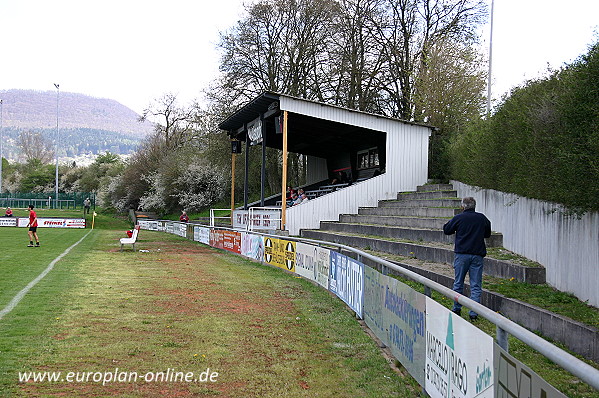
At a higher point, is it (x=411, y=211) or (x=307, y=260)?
(x=411, y=211)

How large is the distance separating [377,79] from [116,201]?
46.4m

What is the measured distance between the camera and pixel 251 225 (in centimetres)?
2584

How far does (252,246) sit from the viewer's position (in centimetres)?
2059

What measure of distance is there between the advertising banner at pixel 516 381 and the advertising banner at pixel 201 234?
85.5 feet

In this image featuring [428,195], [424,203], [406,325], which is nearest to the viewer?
[406,325]

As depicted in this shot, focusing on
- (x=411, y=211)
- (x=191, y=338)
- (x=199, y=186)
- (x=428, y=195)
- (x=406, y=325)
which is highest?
(x=199, y=186)

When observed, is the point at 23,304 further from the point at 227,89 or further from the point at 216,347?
the point at 227,89

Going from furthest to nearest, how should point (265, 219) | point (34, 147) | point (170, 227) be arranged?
point (34, 147)
point (170, 227)
point (265, 219)

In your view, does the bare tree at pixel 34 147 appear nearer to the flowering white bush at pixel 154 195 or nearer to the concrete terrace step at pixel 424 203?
the flowering white bush at pixel 154 195

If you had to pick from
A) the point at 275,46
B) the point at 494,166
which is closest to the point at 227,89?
the point at 275,46

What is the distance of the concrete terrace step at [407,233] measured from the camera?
13.4m

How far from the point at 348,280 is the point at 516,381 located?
7140 millimetres

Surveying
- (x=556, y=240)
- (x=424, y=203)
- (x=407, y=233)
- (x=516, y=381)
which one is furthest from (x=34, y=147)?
(x=516, y=381)

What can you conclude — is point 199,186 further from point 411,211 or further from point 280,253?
point 280,253
